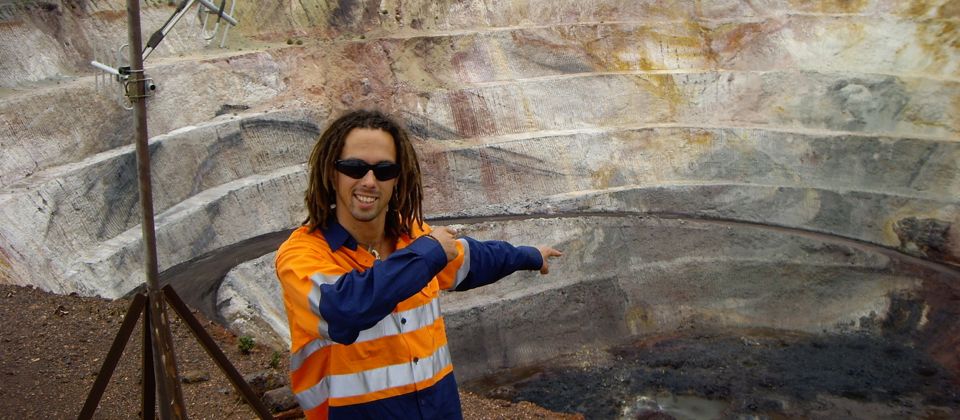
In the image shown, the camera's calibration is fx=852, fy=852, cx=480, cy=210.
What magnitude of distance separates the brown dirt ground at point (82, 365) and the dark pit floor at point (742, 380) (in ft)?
16.2

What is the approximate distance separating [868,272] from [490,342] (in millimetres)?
9177

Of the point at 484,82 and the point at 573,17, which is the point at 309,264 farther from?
the point at 573,17

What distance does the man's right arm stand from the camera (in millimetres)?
3379

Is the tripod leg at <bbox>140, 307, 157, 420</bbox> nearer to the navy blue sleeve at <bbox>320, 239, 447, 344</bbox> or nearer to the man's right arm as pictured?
the man's right arm

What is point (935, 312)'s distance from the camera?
60.4 ft

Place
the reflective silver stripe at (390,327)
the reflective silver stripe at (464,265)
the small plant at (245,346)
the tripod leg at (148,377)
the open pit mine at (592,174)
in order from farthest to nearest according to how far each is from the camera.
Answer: the open pit mine at (592,174) < the small plant at (245,346) < the tripod leg at (148,377) < the reflective silver stripe at (464,265) < the reflective silver stripe at (390,327)

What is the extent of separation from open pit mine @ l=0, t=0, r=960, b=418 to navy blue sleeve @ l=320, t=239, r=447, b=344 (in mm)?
10047

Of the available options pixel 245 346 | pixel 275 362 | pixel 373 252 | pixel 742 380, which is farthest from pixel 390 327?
pixel 742 380

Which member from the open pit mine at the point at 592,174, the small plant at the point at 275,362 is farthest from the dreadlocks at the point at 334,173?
the open pit mine at the point at 592,174

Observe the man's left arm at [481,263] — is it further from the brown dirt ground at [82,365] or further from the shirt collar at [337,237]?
the brown dirt ground at [82,365]

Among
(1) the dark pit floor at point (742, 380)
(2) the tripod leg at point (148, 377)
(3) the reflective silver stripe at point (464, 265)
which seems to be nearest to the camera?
(3) the reflective silver stripe at point (464, 265)

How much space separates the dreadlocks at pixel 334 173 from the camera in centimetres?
388

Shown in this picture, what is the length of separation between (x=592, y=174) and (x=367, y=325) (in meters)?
20.0

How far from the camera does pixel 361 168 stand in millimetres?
3766
